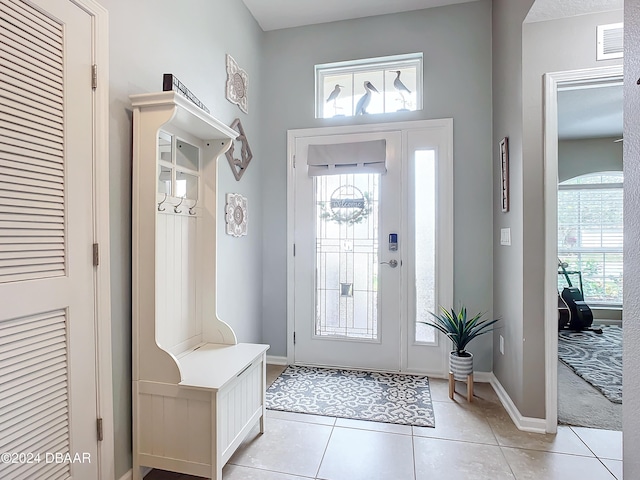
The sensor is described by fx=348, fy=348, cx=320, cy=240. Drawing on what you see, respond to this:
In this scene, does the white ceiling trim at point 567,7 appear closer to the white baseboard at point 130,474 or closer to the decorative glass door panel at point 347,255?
the decorative glass door panel at point 347,255

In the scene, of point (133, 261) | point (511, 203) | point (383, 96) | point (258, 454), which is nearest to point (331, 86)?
point (383, 96)

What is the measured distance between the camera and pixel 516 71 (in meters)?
2.26

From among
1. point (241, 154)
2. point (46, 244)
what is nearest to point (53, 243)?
point (46, 244)

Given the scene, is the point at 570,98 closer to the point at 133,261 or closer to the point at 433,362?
the point at 433,362

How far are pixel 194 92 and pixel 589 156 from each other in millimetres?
5461

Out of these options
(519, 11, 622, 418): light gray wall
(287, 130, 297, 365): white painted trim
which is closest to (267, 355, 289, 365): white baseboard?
(287, 130, 297, 365): white painted trim

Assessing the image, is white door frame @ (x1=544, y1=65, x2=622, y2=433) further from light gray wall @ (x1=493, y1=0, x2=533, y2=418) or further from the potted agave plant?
the potted agave plant

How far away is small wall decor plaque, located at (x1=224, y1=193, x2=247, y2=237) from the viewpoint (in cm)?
263

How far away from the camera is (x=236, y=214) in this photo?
274cm

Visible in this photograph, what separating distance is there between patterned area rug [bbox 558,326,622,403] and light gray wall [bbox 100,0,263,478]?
9.38 feet

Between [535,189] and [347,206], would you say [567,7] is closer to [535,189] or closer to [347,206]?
[535,189]

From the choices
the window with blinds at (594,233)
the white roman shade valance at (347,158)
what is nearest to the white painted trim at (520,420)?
the white roman shade valance at (347,158)

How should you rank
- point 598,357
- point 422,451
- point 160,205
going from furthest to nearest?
point 598,357 → point 422,451 → point 160,205

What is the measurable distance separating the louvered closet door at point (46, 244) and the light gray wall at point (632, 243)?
184 cm
